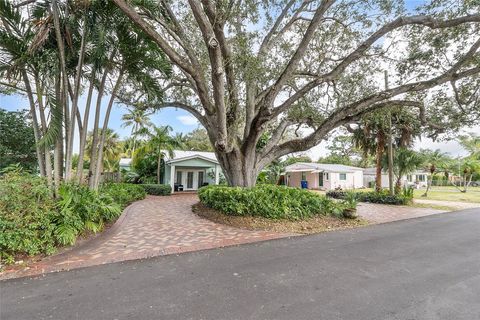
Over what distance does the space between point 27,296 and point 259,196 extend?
19.9 feet

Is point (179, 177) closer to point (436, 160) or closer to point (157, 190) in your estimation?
point (157, 190)

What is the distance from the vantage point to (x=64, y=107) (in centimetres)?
652

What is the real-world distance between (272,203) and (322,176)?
22559 millimetres

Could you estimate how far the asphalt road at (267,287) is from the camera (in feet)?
9.93

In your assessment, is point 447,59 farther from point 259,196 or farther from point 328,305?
point 328,305

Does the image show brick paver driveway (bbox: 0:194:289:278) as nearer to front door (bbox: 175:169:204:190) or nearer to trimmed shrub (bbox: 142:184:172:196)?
trimmed shrub (bbox: 142:184:172:196)

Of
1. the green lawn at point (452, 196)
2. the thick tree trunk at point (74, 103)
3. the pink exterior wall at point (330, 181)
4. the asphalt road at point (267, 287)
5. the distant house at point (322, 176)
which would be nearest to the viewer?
the asphalt road at point (267, 287)

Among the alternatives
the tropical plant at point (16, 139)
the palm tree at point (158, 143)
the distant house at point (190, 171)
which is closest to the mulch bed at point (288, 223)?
the tropical plant at point (16, 139)

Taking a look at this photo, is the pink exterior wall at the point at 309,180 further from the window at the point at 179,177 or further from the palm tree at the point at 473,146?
the palm tree at the point at 473,146

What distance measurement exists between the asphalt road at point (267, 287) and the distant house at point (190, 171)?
1539 centimetres

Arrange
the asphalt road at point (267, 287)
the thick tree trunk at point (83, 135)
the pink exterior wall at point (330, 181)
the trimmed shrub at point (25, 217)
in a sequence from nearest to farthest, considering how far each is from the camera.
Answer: the asphalt road at point (267, 287) < the trimmed shrub at point (25, 217) < the thick tree trunk at point (83, 135) < the pink exterior wall at point (330, 181)

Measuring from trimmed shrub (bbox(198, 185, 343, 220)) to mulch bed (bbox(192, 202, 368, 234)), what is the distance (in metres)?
0.18

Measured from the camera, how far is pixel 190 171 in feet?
74.5

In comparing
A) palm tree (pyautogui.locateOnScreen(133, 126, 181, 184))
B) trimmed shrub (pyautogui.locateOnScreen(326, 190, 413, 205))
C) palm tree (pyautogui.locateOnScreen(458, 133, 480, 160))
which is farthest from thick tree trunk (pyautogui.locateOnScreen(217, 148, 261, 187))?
palm tree (pyautogui.locateOnScreen(458, 133, 480, 160))
